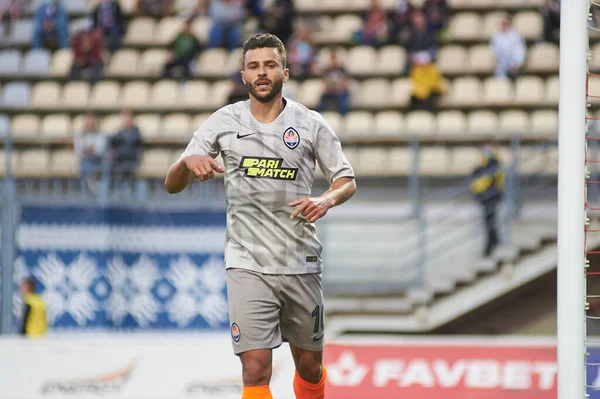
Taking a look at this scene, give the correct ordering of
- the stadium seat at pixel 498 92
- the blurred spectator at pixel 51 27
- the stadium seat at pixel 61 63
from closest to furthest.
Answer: the stadium seat at pixel 498 92 → the stadium seat at pixel 61 63 → the blurred spectator at pixel 51 27

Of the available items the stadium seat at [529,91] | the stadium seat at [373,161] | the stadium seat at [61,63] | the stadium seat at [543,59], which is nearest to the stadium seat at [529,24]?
the stadium seat at [543,59]

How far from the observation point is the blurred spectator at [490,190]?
1187 centimetres

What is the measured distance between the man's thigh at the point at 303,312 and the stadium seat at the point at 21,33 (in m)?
13.4

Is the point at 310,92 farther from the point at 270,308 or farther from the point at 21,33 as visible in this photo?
the point at 270,308

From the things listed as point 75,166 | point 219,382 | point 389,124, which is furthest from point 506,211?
point 75,166

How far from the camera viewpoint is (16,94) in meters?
16.3

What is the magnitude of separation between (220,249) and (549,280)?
4.10 meters

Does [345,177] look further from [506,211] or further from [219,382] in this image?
[506,211]

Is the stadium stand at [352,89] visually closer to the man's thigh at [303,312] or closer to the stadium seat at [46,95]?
the stadium seat at [46,95]

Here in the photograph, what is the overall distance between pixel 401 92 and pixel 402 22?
123cm

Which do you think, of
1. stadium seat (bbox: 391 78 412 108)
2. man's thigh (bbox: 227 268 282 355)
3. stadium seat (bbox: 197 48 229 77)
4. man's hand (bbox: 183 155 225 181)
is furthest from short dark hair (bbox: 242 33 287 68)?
stadium seat (bbox: 197 48 229 77)

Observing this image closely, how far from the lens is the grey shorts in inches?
199

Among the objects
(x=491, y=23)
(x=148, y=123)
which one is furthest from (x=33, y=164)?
(x=491, y=23)

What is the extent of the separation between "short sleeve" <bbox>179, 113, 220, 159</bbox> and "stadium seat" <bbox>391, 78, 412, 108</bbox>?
31.0 feet
